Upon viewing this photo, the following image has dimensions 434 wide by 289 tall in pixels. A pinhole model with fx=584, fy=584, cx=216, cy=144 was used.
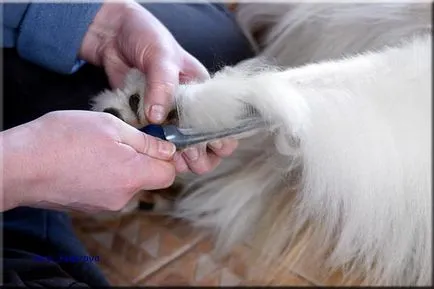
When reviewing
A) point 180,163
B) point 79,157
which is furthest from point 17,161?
point 180,163

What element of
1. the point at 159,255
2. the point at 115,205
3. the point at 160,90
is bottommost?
the point at 159,255

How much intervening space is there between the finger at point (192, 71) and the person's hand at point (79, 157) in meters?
0.11

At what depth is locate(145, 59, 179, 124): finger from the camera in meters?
0.58

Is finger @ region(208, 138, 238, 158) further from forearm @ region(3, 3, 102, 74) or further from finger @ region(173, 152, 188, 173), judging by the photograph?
forearm @ region(3, 3, 102, 74)

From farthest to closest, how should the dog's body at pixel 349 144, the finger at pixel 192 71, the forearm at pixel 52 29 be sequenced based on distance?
the forearm at pixel 52 29 → the finger at pixel 192 71 → the dog's body at pixel 349 144

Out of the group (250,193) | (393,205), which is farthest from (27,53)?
(393,205)

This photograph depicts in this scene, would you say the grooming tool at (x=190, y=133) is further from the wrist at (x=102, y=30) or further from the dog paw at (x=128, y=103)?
the wrist at (x=102, y=30)

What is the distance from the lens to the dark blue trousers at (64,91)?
27.4 inches

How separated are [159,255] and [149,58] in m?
0.24

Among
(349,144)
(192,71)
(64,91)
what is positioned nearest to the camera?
(349,144)

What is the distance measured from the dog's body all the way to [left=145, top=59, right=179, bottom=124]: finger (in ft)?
0.05

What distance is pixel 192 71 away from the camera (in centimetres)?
66

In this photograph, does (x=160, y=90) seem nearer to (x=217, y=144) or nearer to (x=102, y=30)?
(x=217, y=144)

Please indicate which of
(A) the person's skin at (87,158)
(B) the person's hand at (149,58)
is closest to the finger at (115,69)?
(B) the person's hand at (149,58)
